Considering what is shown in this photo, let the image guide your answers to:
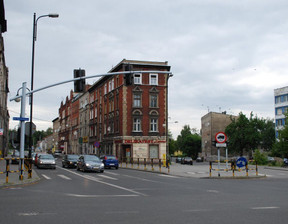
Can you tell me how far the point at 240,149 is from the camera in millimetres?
85750

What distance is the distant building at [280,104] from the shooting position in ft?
296

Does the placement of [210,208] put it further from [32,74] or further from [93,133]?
[93,133]

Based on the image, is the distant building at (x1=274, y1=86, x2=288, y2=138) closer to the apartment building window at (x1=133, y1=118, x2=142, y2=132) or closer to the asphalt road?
the apartment building window at (x1=133, y1=118, x2=142, y2=132)

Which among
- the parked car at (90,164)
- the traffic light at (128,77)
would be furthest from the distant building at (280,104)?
the traffic light at (128,77)

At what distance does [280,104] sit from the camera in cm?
9162

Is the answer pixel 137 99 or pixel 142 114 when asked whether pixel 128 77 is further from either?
pixel 137 99

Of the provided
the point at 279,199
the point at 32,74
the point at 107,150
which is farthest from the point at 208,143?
the point at 279,199

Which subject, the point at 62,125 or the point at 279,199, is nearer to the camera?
the point at 279,199

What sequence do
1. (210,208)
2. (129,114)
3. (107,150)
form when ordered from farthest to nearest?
(107,150) < (129,114) < (210,208)

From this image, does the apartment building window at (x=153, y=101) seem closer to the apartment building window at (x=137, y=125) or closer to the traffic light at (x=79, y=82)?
the apartment building window at (x=137, y=125)

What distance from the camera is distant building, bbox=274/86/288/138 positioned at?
9025 centimetres

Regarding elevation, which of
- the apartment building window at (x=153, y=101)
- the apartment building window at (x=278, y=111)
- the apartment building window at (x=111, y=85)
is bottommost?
the apartment building window at (x=153, y=101)

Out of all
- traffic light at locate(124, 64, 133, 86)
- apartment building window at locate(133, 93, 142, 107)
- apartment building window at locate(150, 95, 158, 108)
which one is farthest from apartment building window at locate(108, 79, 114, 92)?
traffic light at locate(124, 64, 133, 86)

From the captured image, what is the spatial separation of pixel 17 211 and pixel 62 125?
107993 millimetres
